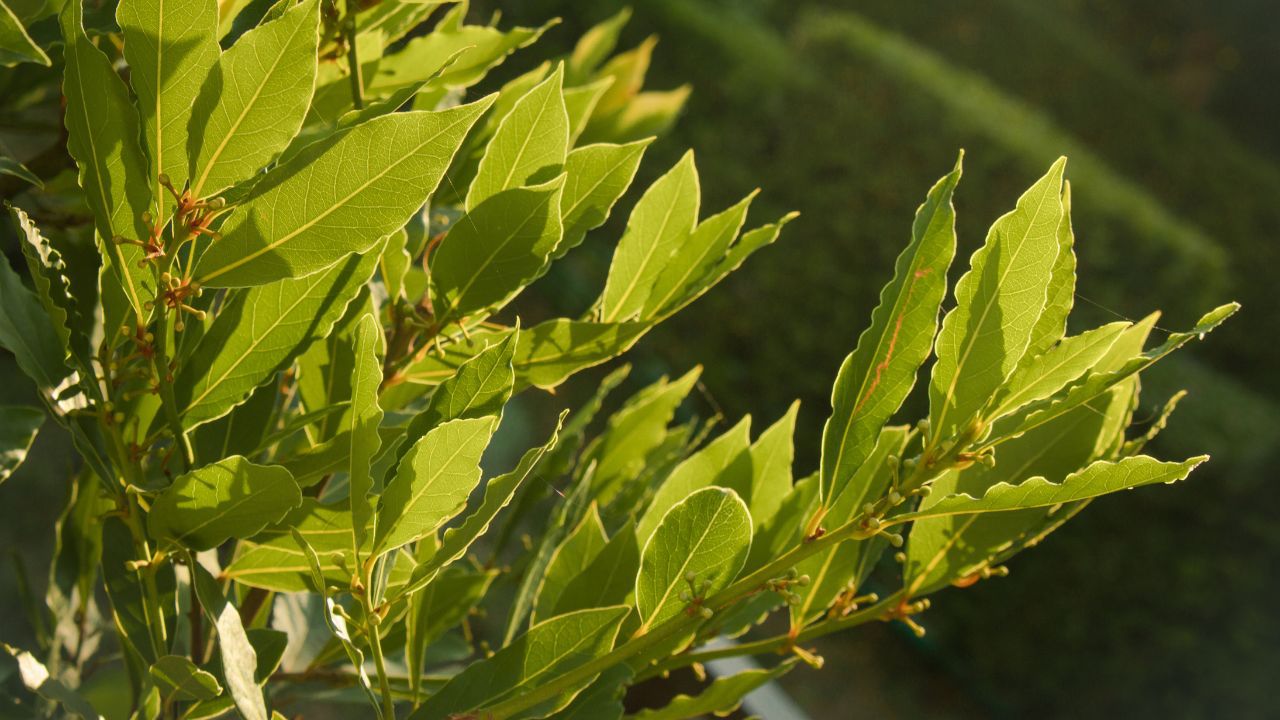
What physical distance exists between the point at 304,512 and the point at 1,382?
1.92 ft

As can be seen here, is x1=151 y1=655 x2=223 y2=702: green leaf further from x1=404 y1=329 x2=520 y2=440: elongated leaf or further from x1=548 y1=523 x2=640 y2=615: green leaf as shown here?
x1=548 y1=523 x2=640 y2=615: green leaf

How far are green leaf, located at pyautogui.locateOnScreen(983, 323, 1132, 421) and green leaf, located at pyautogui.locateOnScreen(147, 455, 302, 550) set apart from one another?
14.7 inches

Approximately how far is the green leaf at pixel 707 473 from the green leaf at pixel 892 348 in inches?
7.2

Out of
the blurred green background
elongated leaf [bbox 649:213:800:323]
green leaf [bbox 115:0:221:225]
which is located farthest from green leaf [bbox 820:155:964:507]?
the blurred green background

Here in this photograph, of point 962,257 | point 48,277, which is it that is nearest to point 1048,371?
point 48,277

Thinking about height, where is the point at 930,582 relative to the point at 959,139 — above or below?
above

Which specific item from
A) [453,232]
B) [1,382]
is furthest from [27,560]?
[453,232]

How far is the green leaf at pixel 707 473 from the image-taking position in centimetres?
79

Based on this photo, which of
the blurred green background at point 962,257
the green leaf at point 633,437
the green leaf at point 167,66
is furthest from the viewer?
the blurred green background at point 962,257

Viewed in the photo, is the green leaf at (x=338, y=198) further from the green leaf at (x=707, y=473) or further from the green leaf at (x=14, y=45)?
the green leaf at (x=707, y=473)

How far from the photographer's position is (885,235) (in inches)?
226

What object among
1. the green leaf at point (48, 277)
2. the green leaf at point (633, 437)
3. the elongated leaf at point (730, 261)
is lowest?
the green leaf at point (633, 437)

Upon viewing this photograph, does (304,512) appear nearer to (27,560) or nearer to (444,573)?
(444,573)

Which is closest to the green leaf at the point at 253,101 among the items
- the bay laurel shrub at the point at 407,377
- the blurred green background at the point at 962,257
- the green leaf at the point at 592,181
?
the bay laurel shrub at the point at 407,377
